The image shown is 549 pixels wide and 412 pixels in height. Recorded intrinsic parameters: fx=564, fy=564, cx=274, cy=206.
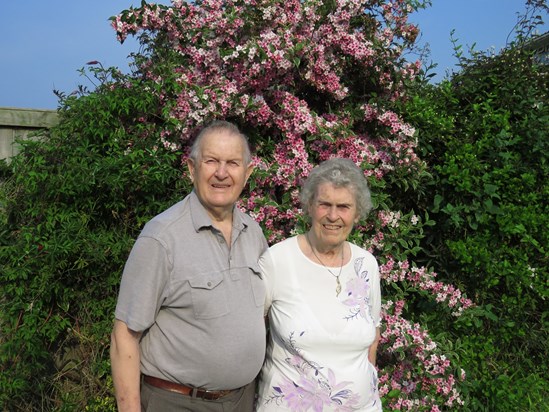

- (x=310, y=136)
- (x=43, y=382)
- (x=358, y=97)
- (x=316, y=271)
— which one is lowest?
(x=43, y=382)

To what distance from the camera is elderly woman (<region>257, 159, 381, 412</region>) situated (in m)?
2.18

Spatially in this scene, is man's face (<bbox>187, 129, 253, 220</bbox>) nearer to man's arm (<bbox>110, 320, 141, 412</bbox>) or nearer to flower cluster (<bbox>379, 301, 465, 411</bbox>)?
man's arm (<bbox>110, 320, 141, 412</bbox>)

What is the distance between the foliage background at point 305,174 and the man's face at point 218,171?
1.34m

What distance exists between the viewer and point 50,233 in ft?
11.2

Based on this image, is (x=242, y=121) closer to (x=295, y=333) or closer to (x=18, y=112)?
(x=18, y=112)

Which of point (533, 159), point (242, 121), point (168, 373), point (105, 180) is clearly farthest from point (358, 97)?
point (168, 373)

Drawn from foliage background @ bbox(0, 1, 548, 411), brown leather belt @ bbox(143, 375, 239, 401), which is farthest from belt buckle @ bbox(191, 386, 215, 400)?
foliage background @ bbox(0, 1, 548, 411)

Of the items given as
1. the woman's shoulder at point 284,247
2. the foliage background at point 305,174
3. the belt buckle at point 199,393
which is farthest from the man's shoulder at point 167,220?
the foliage background at point 305,174

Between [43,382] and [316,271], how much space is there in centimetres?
225

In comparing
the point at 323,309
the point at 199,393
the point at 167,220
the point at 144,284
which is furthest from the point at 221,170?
the point at 199,393

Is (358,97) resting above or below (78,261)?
above

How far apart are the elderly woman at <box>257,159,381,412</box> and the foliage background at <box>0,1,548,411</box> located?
105cm

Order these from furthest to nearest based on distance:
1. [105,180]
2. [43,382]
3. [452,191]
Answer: [452,191]
[43,382]
[105,180]

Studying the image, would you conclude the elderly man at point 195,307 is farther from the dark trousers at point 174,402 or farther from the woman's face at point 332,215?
the woman's face at point 332,215
